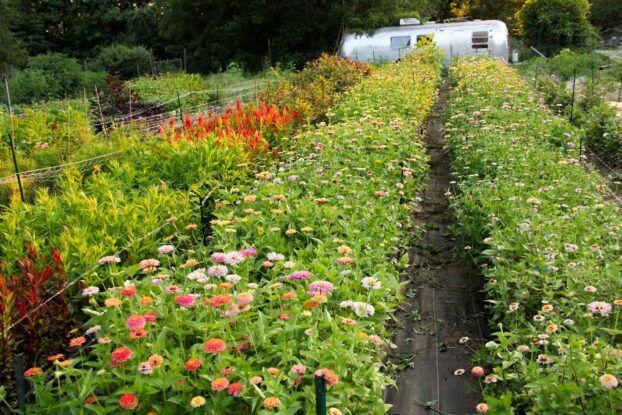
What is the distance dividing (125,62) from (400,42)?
12.2m

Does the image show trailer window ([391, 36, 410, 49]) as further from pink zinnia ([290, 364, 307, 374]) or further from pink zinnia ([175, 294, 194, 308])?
pink zinnia ([290, 364, 307, 374])

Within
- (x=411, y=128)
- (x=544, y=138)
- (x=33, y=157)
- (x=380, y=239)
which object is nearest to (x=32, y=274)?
(x=380, y=239)

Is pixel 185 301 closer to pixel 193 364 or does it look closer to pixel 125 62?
pixel 193 364

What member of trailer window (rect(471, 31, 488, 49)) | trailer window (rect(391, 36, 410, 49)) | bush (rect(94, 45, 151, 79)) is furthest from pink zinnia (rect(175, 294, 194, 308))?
bush (rect(94, 45, 151, 79))

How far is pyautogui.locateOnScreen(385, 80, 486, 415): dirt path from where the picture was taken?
10.7 feet

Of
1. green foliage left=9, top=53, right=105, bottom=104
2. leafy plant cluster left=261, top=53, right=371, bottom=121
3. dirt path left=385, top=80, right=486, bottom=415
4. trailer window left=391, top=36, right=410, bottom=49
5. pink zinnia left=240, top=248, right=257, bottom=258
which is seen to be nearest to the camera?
pink zinnia left=240, top=248, right=257, bottom=258

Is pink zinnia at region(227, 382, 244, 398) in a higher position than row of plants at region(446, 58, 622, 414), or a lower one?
higher

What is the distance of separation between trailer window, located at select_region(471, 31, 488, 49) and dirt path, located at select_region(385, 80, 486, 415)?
50.4ft

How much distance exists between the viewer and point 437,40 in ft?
Result: 64.9

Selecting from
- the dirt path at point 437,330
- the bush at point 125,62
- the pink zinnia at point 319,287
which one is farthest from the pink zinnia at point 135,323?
the bush at point 125,62

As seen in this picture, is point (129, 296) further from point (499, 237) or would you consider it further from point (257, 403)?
point (499, 237)

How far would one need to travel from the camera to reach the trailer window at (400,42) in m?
20.4

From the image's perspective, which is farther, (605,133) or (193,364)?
(605,133)

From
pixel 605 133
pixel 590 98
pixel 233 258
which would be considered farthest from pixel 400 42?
pixel 233 258
